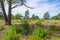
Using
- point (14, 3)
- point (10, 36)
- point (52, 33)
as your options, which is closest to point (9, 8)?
point (14, 3)

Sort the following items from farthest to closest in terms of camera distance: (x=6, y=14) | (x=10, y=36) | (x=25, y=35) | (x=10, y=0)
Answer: (x=6, y=14) < (x=10, y=0) < (x=25, y=35) < (x=10, y=36)

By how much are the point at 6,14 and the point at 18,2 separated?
1912mm

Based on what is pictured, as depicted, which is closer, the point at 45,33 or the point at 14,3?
the point at 45,33

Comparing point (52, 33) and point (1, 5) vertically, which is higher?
point (1, 5)

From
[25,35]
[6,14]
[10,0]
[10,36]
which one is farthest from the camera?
[6,14]

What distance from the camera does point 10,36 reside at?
47.7 ft

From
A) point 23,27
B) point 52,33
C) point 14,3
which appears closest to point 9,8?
→ point 14,3

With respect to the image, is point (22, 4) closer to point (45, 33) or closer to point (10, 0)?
point (10, 0)

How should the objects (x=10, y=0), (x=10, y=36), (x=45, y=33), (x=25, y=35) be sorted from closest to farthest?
(x=10, y=36) < (x=45, y=33) < (x=25, y=35) < (x=10, y=0)

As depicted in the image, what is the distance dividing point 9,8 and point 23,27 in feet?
13.7

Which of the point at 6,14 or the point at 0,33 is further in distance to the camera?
the point at 6,14

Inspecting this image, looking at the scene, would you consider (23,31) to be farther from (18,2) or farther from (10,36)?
(10,36)

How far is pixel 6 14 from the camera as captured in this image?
89.8 feet

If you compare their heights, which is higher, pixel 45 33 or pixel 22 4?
pixel 22 4
